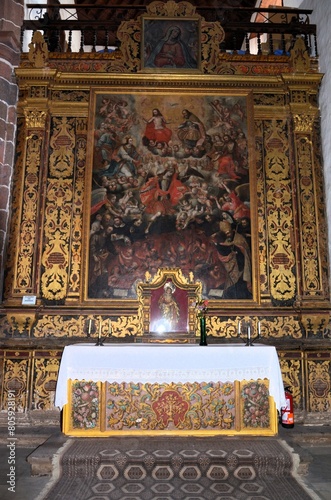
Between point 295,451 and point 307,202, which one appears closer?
point 295,451

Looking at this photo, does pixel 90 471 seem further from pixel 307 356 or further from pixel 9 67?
pixel 9 67

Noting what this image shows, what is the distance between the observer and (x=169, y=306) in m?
5.91

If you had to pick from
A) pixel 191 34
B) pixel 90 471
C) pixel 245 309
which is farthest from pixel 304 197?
pixel 90 471

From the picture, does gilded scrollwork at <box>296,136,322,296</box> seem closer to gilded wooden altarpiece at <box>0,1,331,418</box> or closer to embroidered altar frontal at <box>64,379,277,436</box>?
gilded wooden altarpiece at <box>0,1,331,418</box>

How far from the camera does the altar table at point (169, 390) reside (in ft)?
15.2

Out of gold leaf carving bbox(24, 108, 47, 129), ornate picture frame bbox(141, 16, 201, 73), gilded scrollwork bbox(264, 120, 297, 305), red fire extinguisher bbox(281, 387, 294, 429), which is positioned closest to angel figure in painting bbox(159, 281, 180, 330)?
gilded scrollwork bbox(264, 120, 297, 305)

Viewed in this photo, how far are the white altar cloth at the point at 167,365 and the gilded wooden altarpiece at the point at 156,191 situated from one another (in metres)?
1.24

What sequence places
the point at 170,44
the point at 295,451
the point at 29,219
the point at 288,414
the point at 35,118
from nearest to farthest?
1. the point at 295,451
2. the point at 288,414
3. the point at 29,219
4. the point at 35,118
5. the point at 170,44

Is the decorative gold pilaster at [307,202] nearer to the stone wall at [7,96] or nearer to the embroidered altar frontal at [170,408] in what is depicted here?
the embroidered altar frontal at [170,408]

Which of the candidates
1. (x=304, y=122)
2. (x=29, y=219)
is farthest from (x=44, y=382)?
(x=304, y=122)

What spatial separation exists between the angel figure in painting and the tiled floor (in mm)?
1836

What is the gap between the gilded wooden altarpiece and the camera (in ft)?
19.7

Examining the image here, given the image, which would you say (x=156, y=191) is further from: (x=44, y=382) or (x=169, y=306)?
(x=44, y=382)

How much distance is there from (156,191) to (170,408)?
308cm
